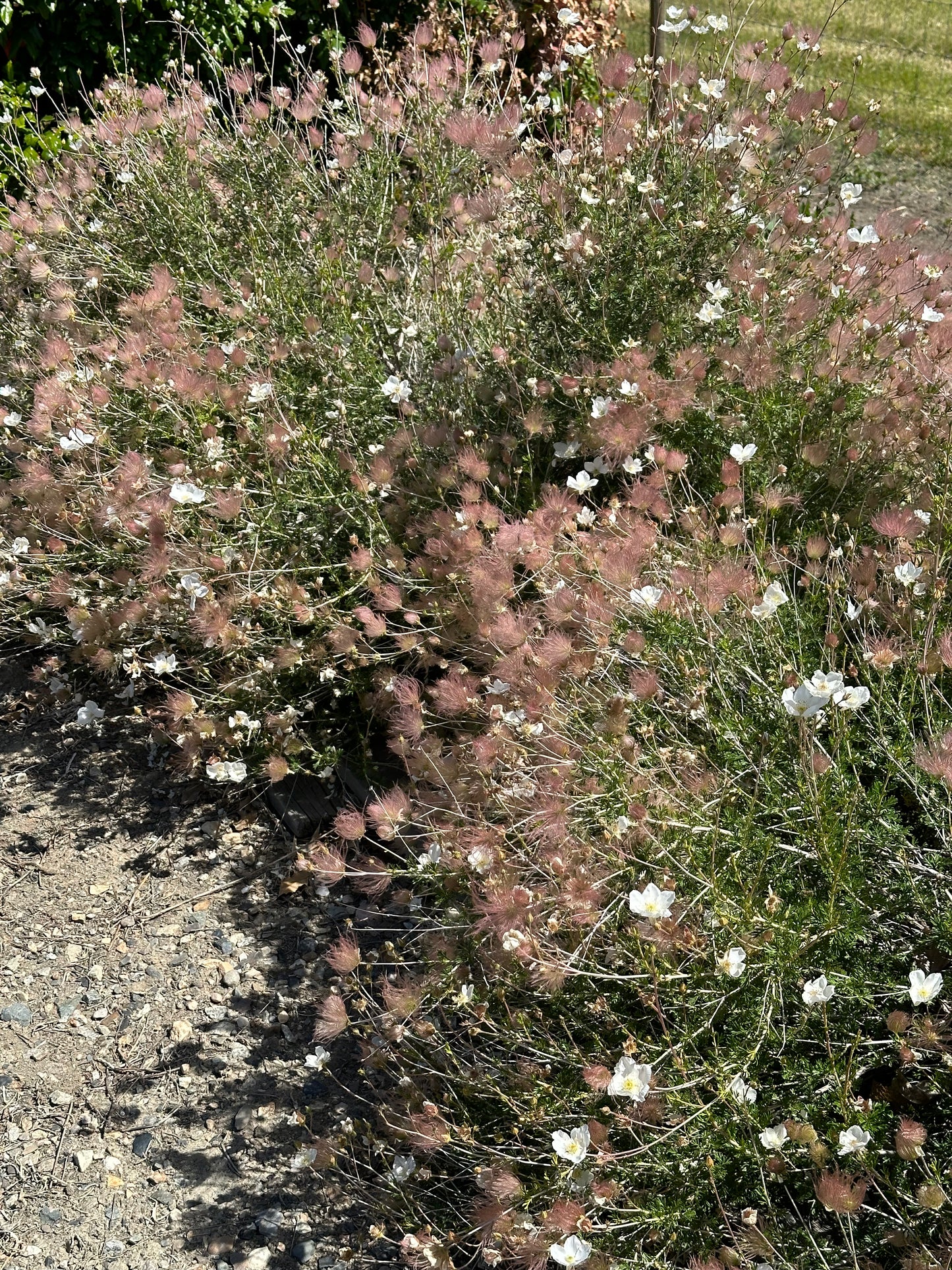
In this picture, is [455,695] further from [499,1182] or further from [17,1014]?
[17,1014]

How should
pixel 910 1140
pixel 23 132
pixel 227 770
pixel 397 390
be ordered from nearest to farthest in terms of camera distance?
pixel 910 1140
pixel 227 770
pixel 397 390
pixel 23 132

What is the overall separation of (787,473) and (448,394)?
3.99 feet

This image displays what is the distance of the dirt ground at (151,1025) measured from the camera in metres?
2.70

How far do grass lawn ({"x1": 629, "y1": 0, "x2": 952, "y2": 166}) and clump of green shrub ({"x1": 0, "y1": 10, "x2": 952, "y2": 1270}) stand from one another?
415 centimetres

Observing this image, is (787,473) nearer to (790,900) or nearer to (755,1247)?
(790,900)

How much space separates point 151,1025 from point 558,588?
5.48ft

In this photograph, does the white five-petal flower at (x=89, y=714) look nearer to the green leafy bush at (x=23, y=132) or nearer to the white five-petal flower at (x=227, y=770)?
the white five-petal flower at (x=227, y=770)

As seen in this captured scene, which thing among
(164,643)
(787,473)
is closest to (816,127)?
(787,473)

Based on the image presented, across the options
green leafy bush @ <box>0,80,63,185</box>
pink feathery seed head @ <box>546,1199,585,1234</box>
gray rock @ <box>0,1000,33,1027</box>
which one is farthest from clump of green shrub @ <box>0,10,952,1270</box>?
gray rock @ <box>0,1000,33,1027</box>

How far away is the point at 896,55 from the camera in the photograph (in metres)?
8.95

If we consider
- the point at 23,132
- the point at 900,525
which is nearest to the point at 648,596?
the point at 900,525

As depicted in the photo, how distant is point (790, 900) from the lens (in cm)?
240

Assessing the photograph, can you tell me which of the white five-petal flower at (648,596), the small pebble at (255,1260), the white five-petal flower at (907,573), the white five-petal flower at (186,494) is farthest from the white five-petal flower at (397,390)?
the small pebble at (255,1260)

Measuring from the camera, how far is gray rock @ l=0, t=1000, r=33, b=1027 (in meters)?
3.22
